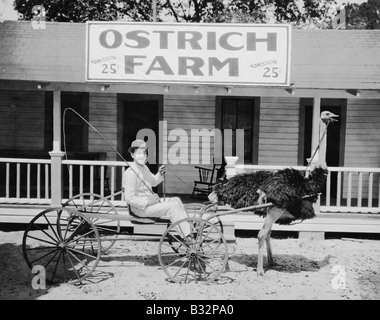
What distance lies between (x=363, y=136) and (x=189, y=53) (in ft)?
17.8

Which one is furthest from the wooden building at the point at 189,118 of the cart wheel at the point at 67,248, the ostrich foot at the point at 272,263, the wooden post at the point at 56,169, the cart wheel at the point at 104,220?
the ostrich foot at the point at 272,263

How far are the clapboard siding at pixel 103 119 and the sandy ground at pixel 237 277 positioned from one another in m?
4.00

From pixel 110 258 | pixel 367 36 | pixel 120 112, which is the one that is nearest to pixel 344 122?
→ pixel 367 36

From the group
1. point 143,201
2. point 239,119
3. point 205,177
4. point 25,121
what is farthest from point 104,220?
point 239,119

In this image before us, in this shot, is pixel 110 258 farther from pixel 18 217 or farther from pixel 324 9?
pixel 324 9

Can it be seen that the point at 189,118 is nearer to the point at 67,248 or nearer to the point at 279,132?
the point at 279,132

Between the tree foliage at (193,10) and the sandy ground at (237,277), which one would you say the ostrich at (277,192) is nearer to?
the sandy ground at (237,277)

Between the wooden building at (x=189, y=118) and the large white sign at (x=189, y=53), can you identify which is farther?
the wooden building at (x=189, y=118)

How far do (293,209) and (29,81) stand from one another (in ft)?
19.4

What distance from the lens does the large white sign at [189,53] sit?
918cm

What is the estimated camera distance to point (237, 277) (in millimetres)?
6773

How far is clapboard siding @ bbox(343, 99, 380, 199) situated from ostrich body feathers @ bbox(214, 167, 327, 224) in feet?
18.8
